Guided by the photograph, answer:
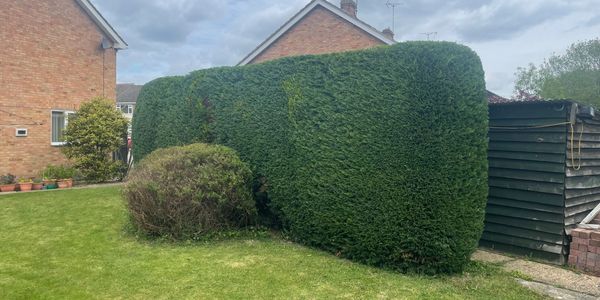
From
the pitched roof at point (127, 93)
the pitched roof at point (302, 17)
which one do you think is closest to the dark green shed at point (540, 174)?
the pitched roof at point (302, 17)

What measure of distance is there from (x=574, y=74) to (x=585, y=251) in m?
26.9

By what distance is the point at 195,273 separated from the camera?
445cm

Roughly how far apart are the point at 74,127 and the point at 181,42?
442cm

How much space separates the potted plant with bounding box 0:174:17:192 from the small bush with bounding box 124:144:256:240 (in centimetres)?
748

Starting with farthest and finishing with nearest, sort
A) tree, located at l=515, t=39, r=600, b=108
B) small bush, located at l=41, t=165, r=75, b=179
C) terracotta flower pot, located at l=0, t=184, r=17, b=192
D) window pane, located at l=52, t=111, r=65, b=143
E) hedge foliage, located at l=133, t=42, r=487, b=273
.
→ tree, located at l=515, t=39, r=600, b=108, window pane, located at l=52, t=111, r=65, b=143, small bush, located at l=41, t=165, r=75, b=179, terracotta flower pot, located at l=0, t=184, r=17, b=192, hedge foliage, located at l=133, t=42, r=487, b=273

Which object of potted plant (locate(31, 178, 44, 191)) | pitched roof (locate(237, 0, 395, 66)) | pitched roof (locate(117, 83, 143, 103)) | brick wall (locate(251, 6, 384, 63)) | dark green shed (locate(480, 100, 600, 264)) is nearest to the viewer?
dark green shed (locate(480, 100, 600, 264))

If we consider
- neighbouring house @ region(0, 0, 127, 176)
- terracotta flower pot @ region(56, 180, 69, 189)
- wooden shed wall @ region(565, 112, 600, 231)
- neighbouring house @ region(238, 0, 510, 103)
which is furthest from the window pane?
wooden shed wall @ region(565, 112, 600, 231)

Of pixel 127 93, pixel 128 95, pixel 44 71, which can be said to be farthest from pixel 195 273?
pixel 127 93

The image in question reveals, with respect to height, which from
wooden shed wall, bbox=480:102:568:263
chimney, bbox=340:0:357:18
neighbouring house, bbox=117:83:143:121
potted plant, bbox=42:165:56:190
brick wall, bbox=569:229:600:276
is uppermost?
chimney, bbox=340:0:357:18

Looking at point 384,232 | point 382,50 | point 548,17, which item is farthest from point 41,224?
point 548,17

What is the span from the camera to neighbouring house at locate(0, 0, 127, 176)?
11.8 metres

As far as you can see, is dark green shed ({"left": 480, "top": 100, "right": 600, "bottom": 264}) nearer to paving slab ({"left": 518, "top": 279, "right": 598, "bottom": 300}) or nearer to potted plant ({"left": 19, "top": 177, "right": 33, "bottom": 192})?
paving slab ({"left": 518, "top": 279, "right": 598, "bottom": 300})

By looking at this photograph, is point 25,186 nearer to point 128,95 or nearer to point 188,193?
point 188,193

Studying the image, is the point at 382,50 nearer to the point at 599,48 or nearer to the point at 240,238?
the point at 240,238
